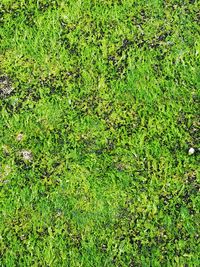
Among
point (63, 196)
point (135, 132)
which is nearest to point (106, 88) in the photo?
point (135, 132)

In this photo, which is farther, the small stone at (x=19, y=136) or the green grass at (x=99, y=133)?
the small stone at (x=19, y=136)

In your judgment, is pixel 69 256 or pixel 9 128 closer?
pixel 69 256

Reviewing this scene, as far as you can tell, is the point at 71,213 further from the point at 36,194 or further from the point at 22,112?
the point at 22,112

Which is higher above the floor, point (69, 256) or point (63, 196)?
point (63, 196)

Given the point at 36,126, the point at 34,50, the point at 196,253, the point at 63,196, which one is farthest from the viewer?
the point at 34,50

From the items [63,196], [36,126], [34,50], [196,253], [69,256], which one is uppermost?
[34,50]

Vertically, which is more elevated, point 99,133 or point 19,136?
point 19,136

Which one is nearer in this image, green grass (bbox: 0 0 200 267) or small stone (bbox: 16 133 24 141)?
green grass (bbox: 0 0 200 267)

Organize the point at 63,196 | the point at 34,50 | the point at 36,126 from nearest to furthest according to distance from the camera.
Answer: the point at 63,196 < the point at 36,126 < the point at 34,50
